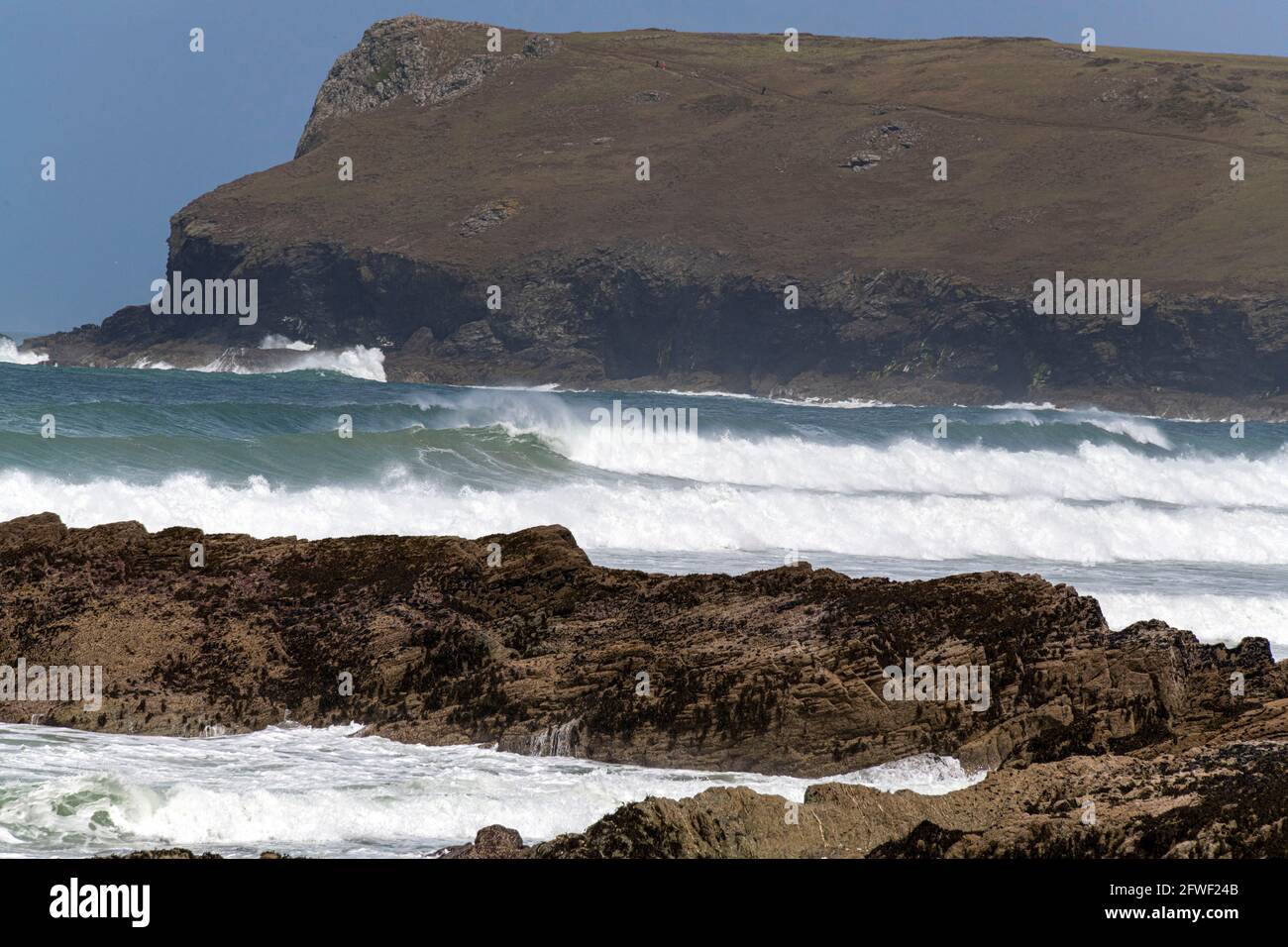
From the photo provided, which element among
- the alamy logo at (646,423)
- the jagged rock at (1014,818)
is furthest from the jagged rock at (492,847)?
the alamy logo at (646,423)

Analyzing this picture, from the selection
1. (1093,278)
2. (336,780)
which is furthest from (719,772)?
(1093,278)

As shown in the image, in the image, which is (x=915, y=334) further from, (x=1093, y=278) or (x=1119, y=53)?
(x=1119, y=53)

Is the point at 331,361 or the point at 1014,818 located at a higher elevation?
the point at 331,361

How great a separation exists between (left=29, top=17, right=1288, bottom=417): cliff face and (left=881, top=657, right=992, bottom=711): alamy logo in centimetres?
9970

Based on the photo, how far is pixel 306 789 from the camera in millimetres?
9180

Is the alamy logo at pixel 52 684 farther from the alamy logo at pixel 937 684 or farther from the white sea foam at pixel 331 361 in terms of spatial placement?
the white sea foam at pixel 331 361

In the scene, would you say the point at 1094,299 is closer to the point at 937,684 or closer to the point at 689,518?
the point at 689,518

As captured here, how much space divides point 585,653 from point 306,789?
8.74ft

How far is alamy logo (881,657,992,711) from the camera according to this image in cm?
1047

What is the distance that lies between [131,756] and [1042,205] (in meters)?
121

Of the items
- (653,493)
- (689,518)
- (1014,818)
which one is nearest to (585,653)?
(1014,818)

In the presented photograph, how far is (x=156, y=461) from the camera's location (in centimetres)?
2584
